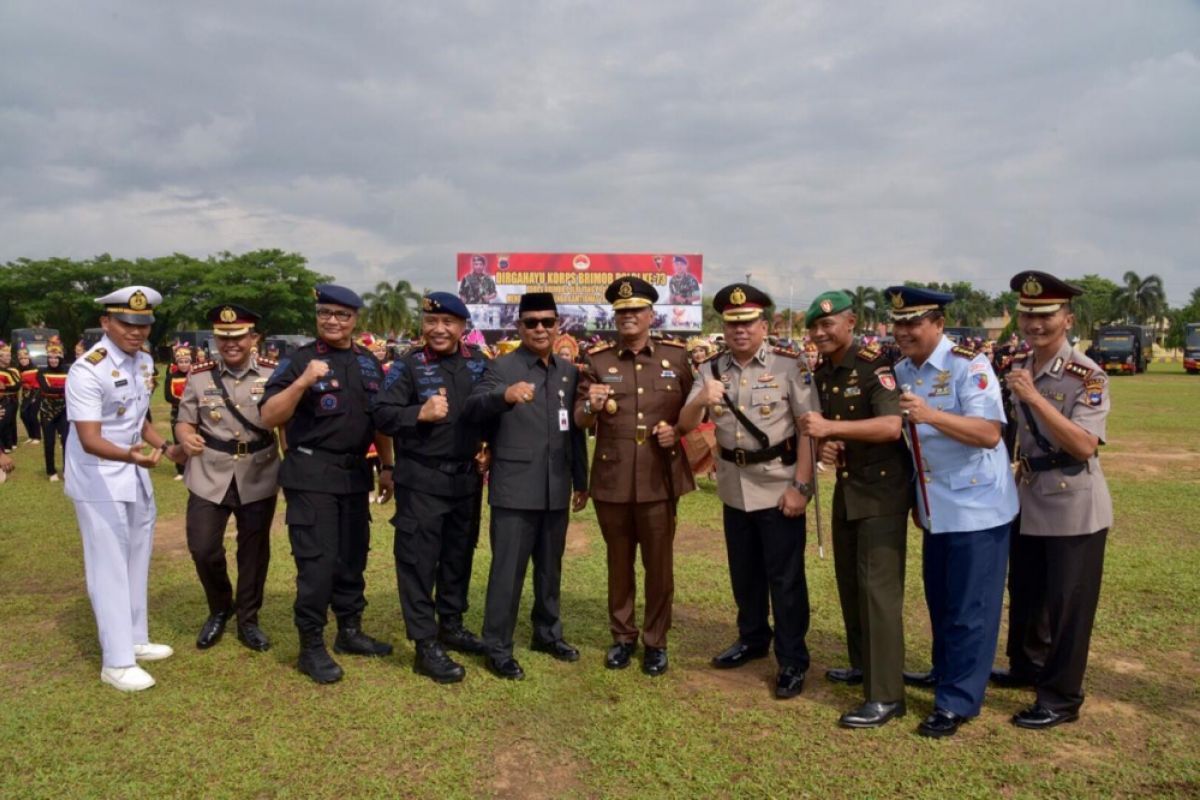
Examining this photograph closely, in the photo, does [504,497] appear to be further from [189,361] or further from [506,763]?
[189,361]

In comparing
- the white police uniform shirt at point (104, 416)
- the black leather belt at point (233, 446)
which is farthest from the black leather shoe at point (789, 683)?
the white police uniform shirt at point (104, 416)

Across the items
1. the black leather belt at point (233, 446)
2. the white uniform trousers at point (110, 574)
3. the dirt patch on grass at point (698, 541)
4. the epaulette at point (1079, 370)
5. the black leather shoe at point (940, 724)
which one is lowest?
the dirt patch on grass at point (698, 541)

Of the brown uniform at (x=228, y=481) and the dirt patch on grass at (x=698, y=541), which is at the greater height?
the brown uniform at (x=228, y=481)

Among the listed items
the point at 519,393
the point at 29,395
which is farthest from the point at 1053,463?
the point at 29,395

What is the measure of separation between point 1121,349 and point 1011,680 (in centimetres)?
4132

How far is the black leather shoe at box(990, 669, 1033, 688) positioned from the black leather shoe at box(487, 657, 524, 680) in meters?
2.48

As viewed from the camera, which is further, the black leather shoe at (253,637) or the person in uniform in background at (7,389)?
the person in uniform in background at (7,389)

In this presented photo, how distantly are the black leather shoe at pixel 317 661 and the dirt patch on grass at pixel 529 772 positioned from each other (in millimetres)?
1155

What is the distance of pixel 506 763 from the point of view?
3564 mm

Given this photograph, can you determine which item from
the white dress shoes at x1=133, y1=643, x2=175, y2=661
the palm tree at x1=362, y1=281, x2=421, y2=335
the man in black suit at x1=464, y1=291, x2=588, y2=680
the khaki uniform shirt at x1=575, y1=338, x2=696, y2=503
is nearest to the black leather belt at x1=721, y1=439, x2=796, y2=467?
the khaki uniform shirt at x1=575, y1=338, x2=696, y2=503

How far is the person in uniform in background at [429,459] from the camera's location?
4.44 meters

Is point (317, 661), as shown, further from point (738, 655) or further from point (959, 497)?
point (959, 497)

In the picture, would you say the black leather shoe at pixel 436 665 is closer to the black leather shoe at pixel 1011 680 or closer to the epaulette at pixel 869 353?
the epaulette at pixel 869 353

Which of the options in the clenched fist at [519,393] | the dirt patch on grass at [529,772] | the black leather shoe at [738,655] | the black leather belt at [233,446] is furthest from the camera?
the black leather belt at [233,446]
